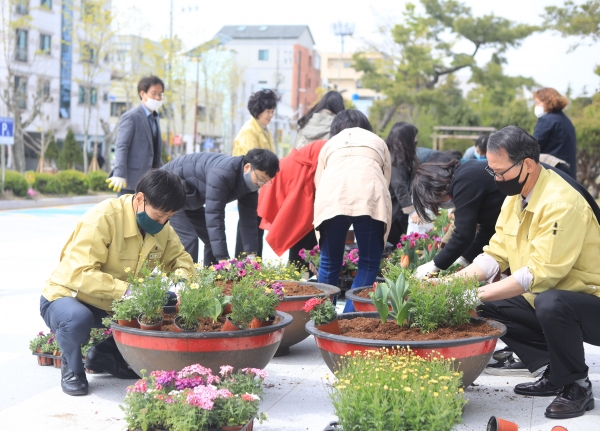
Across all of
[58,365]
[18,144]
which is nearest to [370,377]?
[58,365]

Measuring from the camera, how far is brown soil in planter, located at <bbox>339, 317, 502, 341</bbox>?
3.72m

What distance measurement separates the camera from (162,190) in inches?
157

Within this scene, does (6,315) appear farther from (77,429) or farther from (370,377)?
(370,377)

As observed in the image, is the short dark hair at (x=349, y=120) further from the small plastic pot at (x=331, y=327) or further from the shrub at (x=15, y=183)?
the shrub at (x=15, y=183)

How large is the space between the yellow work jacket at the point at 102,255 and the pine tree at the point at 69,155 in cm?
2893

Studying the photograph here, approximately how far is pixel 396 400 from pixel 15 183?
18876 mm

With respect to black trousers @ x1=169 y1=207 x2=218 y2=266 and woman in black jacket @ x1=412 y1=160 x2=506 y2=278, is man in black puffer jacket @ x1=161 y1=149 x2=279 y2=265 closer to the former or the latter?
black trousers @ x1=169 y1=207 x2=218 y2=266

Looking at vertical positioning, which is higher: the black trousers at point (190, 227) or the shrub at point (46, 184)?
the black trousers at point (190, 227)

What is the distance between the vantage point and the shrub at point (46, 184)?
21.7m

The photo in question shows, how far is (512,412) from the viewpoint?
152 inches

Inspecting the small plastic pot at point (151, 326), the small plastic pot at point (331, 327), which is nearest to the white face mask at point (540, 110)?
the small plastic pot at point (331, 327)

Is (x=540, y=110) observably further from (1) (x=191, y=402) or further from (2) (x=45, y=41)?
(2) (x=45, y=41)

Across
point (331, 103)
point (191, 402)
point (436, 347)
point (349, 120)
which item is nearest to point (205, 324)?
point (191, 402)

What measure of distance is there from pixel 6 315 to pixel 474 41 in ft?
93.4
